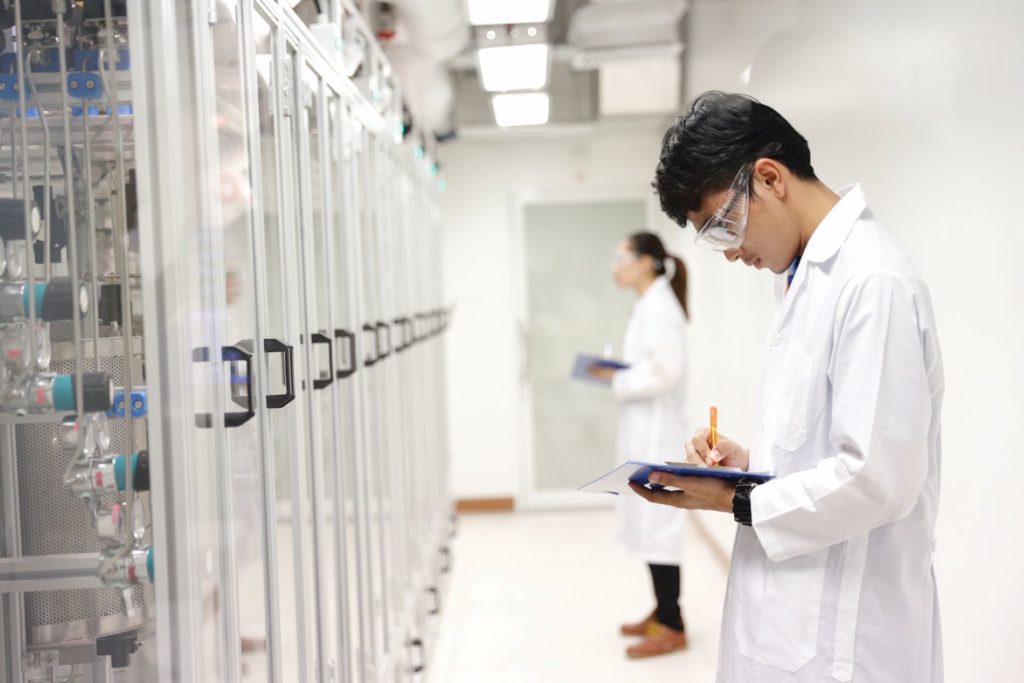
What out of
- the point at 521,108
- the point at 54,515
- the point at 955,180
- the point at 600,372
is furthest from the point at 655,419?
the point at 54,515

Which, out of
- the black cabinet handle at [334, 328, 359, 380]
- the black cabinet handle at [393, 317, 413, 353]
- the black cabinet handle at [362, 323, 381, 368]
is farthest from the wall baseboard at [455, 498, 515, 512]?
the black cabinet handle at [334, 328, 359, 380]

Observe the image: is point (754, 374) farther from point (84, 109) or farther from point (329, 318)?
point (84, 109)

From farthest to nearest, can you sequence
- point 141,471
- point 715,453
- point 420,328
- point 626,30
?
point 626,30 → point 420,328 → point 715,453 → point 141,471

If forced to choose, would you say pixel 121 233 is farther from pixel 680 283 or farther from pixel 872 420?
pixel 680 283

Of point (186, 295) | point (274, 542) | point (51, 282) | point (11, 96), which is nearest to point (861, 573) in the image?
point (274, 542)

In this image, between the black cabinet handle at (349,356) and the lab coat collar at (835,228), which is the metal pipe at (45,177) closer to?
the black cabinet handle at (349,356)

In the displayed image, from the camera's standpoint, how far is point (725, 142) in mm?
1476

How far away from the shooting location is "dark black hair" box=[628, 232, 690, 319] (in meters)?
3.86

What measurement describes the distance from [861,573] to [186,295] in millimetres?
1142

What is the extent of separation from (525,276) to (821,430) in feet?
15.9

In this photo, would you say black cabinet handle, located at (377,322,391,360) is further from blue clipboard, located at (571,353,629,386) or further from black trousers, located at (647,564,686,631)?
black trousers, located at (647,564,686,631)

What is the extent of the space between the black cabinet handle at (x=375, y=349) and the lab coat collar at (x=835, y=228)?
4.69 ft

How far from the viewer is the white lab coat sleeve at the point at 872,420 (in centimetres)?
132

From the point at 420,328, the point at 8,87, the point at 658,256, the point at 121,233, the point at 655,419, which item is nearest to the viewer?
the point at 121,233
